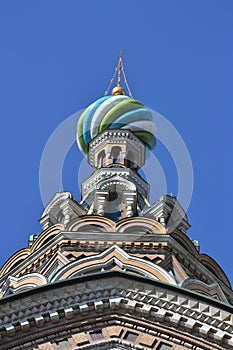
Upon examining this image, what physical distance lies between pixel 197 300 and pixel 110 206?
15121 mm

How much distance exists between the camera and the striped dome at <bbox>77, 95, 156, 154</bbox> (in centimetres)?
4172

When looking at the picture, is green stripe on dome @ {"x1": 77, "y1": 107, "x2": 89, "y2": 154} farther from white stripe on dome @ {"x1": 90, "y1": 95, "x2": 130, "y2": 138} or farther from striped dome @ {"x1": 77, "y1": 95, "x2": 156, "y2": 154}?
white stripe on dome @ {"x1": 90, "y1": 95, "x2": 130, "y2": 138}

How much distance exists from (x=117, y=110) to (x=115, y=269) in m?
15.9

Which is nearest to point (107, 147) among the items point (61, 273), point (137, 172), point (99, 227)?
point (137, 172)

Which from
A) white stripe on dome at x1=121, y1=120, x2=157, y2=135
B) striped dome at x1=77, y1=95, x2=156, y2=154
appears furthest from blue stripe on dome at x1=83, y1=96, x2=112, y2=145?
white stripe on dome at x1=121, y1=120, x2=157, y2=135

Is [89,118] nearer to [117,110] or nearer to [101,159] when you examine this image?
[117,110]

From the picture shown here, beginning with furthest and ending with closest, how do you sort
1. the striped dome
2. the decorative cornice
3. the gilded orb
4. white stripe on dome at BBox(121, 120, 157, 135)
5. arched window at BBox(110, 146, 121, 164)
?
the gilded orb
the striped dome
white stripe on dome at BBox(121, 120, 157, 135)
arched window at BBox(110, 146, 121, 164)
the decorative cornice

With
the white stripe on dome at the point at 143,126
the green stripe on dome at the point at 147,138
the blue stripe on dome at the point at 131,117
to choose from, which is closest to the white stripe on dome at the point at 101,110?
the blue stripe on dome at the point at 131,117

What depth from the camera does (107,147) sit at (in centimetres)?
4012

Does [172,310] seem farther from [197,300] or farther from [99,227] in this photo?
[99,227]

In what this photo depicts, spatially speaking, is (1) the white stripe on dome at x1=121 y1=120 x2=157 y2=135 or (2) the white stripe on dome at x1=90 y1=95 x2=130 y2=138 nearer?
(1) the white stripe on dome at x1=121 y1=120 x2=157 y2=135

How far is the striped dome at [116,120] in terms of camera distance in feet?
137

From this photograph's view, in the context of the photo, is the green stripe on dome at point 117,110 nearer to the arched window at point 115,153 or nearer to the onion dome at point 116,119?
the onion dome at point 116,119

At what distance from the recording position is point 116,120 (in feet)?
137
